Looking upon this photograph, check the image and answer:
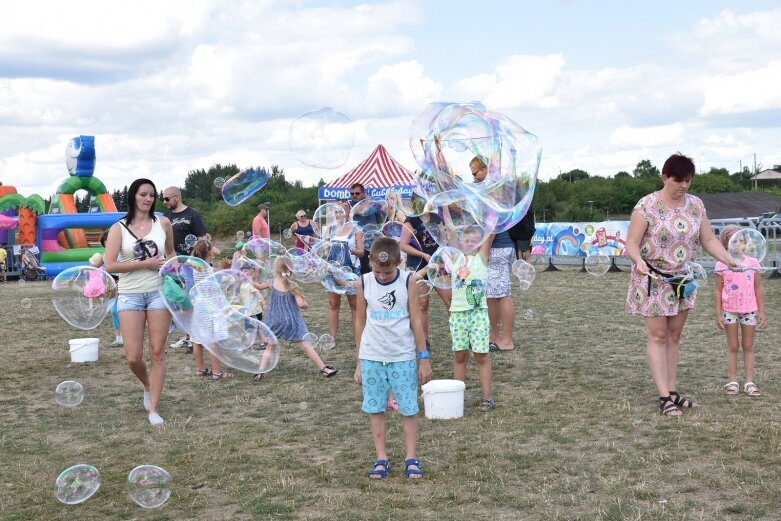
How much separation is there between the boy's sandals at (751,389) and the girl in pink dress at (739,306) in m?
0.02

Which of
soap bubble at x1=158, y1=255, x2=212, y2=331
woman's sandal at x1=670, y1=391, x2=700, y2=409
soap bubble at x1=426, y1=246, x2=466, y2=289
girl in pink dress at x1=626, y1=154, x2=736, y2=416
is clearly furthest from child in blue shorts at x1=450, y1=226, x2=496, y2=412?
soap bubble at x1=158, y1=255, x2=212, y2=331

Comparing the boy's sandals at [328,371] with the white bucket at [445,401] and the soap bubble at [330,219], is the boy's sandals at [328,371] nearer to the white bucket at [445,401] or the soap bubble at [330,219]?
the soap bubble at [330,219]

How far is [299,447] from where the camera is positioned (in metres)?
5.02

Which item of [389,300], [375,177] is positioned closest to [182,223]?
[389,300]

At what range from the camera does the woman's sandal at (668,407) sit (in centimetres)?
541

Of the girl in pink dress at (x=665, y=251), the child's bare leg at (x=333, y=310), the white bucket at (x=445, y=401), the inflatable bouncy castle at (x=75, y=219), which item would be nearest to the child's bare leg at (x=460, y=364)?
the white bucket at (x=445, y=401)

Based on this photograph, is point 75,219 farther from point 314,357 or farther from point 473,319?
point 473,319

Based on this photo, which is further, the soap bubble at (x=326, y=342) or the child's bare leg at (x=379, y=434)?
the soap bubble at (x=326, y=342)

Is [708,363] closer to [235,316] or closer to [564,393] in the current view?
[564,393]

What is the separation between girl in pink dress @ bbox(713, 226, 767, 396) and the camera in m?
6.05

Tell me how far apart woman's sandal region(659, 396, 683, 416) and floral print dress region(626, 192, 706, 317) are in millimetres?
542

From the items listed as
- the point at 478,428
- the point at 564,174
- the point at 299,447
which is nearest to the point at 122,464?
the point at 299,447

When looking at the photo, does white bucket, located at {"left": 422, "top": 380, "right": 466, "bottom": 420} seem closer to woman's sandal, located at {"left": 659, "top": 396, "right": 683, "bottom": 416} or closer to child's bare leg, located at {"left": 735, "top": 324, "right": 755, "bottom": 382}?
woman's sandal, located at {"left": 659, "top": 396, "right": 683, "bottom": 416}

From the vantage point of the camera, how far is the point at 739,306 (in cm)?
614
